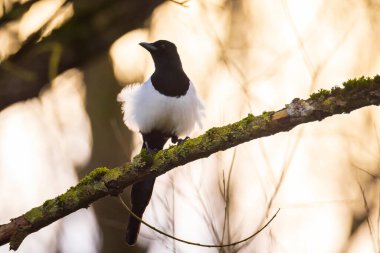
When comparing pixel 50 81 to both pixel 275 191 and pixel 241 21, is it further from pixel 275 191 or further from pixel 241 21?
pixel 241 21

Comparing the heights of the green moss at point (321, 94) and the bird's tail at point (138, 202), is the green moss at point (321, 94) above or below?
below

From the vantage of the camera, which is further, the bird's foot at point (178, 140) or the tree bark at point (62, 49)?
the bird's foot at point (178, 140)

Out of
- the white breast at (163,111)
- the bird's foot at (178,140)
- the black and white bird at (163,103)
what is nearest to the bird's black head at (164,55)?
the black and white bird at (163,103)

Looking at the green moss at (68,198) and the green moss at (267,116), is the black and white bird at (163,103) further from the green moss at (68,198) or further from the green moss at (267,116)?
the green moss at (267,116)

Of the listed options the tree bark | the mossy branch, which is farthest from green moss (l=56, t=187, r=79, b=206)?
the tree bark

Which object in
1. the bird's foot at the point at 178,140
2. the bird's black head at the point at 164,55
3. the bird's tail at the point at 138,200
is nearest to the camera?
the bird's foot at the point at 178,140

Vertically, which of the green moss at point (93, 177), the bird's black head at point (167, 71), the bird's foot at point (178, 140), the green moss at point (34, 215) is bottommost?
the green moss at point (34, 215)

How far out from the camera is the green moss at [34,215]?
295 cm

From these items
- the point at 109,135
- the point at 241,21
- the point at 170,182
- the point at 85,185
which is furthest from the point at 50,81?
the point at 241,21

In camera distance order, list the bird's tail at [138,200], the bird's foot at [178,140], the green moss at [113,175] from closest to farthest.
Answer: the green moss at [113,175]
the bird's foot at [178,140]
the bird's tail at [138,200]

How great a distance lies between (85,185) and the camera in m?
3.09

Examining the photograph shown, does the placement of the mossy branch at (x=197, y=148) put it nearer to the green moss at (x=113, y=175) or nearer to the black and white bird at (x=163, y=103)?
the green moss at (x=113, y=175)

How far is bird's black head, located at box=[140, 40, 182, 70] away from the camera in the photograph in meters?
5.20

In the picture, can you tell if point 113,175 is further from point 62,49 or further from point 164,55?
point 164,55
